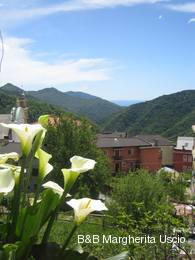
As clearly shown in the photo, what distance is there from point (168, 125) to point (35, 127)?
82786mm

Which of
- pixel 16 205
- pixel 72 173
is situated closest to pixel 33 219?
pixel 16 205

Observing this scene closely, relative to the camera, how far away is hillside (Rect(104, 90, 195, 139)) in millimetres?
79625

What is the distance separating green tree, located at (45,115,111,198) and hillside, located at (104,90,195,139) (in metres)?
44.8

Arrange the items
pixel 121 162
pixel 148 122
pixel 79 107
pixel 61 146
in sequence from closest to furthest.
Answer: pixel 61 146
pixel 121 162
pixel 148 122
pixel 79 107

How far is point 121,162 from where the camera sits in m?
41.8

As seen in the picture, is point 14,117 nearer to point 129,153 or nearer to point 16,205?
point 16,205

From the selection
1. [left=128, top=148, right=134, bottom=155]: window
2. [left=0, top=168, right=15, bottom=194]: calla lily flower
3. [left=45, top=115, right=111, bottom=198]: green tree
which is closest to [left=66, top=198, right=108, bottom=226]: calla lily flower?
[left=0, top=168, right=15, bottom=194]: calla lily flower

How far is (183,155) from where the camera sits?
48531 millimetres

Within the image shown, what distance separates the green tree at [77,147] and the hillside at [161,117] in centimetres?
4481

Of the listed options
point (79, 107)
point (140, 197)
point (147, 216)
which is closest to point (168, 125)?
point (140, 197)

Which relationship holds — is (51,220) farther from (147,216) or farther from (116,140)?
(116,140)

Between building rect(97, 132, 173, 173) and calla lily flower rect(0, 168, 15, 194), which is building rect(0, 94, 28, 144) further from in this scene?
building rect(97, 132, 173, 173)

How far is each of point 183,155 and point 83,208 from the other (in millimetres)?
48175

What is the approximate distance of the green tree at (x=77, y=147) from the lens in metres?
27.8
